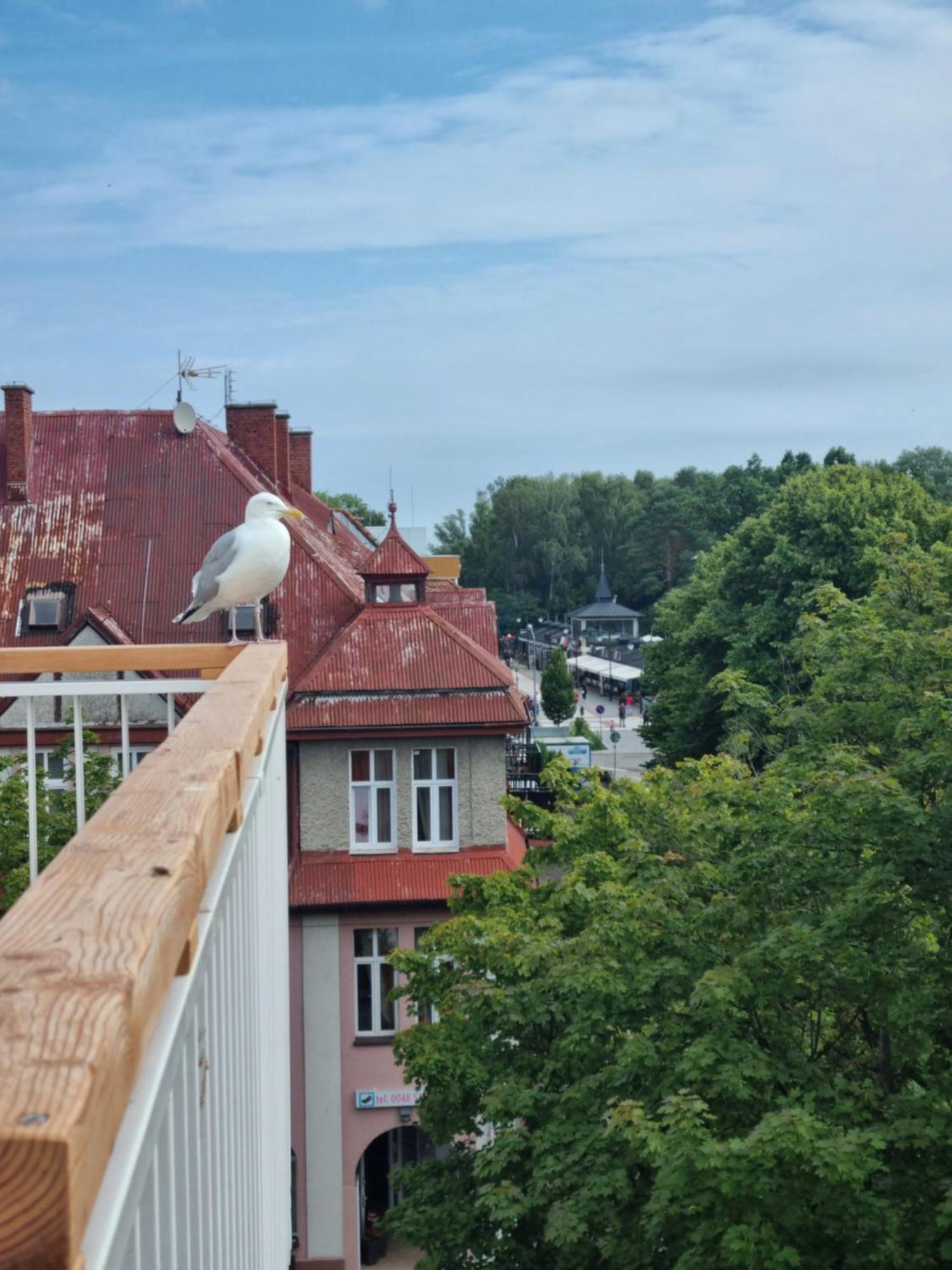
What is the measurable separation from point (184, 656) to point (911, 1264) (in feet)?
25.8

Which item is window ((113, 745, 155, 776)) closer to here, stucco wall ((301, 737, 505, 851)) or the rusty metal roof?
stucco wall ((301, 737, 505, 851))

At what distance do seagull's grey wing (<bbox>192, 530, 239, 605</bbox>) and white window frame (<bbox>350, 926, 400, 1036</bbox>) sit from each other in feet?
46.4

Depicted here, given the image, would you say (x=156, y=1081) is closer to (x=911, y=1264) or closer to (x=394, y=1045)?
(x=911, y=1264)

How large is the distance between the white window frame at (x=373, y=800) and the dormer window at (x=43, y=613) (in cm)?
526

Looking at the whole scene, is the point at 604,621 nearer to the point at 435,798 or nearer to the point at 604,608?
the point at 604,608

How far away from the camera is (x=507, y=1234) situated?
14.5m

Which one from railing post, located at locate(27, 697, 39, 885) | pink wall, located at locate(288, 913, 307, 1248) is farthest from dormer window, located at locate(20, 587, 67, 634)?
railing post, located at locate(27, 697, 39, 885)

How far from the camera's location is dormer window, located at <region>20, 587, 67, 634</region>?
81.4 ft

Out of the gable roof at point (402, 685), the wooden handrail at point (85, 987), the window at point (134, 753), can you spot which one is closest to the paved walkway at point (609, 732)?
the gable roof at point (402, 685)

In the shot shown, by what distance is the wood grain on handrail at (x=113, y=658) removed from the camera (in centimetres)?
564

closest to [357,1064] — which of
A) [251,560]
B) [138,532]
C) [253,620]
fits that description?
[253,620]

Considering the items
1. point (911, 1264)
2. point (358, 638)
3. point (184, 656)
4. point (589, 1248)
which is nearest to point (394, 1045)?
point (589, 1248)

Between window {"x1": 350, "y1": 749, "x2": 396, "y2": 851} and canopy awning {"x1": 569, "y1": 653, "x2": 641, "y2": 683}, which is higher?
canopy awning {"x1": 569, "y1": 653, "x2": 641, "y2": 683}

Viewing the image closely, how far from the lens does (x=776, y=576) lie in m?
44.2
